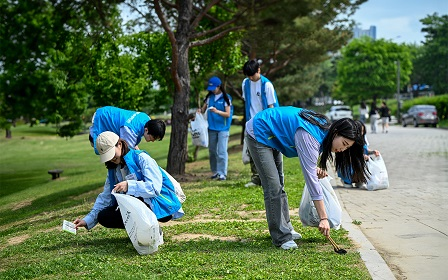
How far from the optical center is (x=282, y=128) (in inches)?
241

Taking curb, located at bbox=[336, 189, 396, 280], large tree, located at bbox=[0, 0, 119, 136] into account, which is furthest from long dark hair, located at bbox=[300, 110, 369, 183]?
large tree, located at bbox=[0, 0, 119, 136]

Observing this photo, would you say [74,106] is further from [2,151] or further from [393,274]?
[393,274]

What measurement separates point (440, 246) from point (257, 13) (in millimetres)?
11190

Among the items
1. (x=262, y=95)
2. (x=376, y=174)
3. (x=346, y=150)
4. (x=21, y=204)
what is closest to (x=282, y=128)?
(x=346, y=150)

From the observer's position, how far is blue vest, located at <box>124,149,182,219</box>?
6.56 meters

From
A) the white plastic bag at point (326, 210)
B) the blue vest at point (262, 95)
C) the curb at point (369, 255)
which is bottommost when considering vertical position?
the curb at point (369, 255)

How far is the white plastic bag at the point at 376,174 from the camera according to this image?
37.0 feet

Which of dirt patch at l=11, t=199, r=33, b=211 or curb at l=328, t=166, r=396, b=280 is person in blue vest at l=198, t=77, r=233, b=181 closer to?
dirt patch at l=11, t=199, r=33, b=211

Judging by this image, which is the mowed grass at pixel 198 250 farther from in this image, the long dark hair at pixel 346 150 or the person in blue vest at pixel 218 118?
the person in blue vest at pixel 218 118

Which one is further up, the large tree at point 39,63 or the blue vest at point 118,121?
the large tree at point 39,63

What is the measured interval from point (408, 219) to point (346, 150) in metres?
2.84

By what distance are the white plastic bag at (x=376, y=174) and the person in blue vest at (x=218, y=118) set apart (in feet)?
9.07

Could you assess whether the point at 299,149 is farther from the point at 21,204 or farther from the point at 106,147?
the point at 21,204

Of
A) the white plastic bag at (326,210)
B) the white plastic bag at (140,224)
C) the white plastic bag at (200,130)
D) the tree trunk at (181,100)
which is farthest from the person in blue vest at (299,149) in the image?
the tree trunk at (181,100)
